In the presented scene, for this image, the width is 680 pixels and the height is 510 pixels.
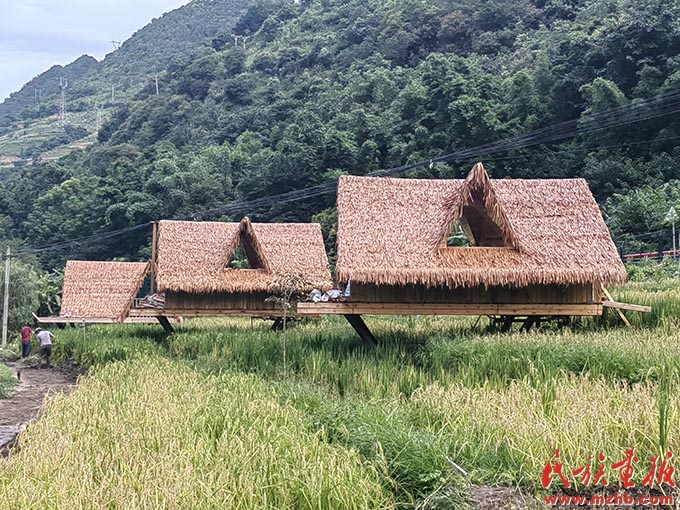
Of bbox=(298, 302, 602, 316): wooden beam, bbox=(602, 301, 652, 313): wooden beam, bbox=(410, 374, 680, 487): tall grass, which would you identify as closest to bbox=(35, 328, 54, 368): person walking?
bbox=(298, 302, 602, 316): wooden beam

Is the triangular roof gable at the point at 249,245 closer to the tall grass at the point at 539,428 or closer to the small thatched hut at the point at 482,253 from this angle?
the small thatched hut at the point at 482,253

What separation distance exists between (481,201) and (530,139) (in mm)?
20025

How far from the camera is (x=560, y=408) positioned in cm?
543

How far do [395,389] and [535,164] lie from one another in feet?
78.2

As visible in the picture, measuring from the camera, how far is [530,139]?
30.3 m

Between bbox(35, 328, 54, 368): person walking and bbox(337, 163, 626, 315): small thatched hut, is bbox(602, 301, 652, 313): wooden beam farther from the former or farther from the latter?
bbox(35, 328, 54, 368): person walking

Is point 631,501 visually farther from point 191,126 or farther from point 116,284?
point 191,126

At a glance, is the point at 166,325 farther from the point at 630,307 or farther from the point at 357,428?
the point at 357,428

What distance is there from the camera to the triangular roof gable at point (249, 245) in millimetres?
15812

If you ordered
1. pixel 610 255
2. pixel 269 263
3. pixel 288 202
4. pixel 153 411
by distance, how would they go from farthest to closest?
pixel 288 202 → pixel 269 263 → pixel 610 255 → pixel 153 411

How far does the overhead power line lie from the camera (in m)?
26.0

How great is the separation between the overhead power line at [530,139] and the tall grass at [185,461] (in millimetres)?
18125

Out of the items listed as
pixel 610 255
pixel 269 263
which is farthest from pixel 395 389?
pixel 269 263

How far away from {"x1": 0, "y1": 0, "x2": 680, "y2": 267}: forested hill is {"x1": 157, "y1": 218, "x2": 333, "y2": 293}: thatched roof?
926 cm
